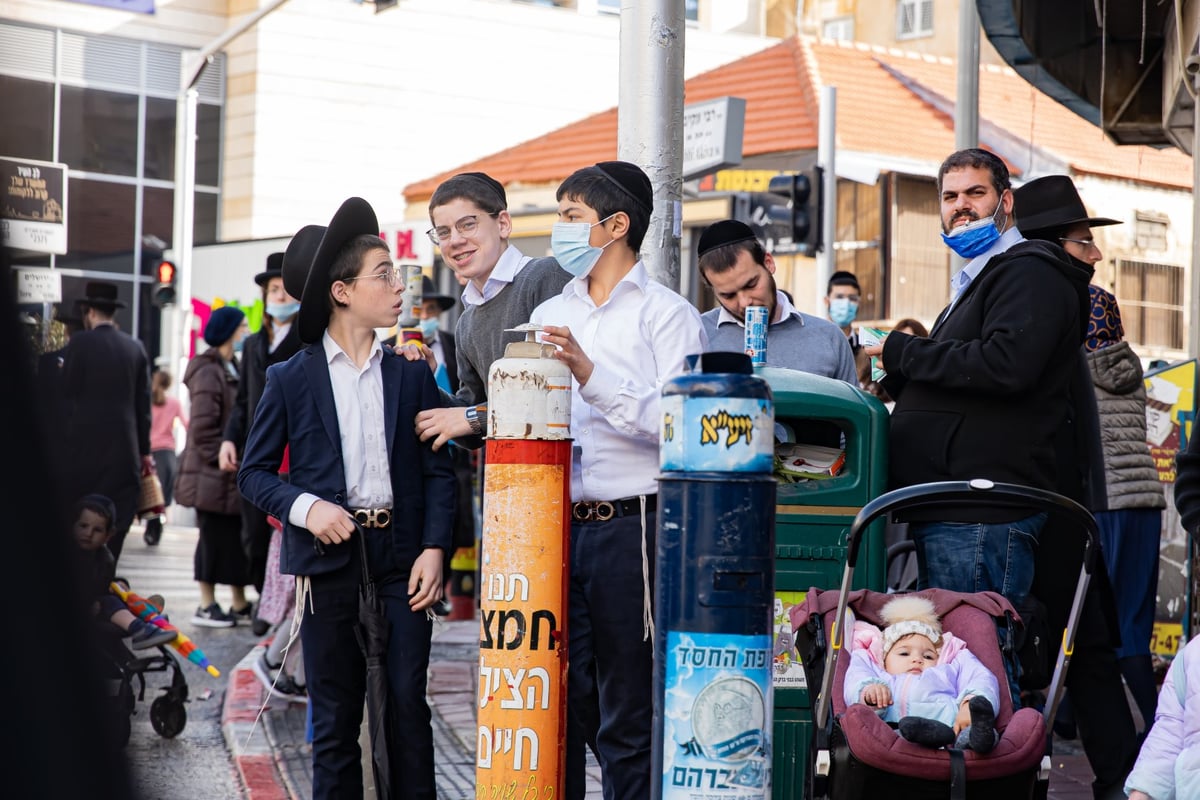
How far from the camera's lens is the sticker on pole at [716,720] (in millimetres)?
3379

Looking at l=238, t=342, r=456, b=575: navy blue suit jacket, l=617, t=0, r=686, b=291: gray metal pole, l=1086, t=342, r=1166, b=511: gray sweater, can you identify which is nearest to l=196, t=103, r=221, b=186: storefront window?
l=617, t=0, r=686, b=291: gray metal pole

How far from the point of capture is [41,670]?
2.85 ft

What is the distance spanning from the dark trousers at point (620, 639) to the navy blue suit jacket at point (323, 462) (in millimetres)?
695

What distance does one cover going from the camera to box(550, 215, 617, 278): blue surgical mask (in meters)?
4.53

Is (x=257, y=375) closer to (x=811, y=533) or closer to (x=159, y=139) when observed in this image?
(x=811, y=533)

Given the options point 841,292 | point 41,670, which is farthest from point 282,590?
point 41,670

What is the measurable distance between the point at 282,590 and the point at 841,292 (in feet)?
13.4

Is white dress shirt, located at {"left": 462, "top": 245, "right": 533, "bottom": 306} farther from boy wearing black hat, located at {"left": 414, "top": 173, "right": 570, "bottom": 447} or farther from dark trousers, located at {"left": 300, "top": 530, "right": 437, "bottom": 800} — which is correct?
dark trousers, located at {"left": 300, "top": 530, "right": 437, "bottom": 800}

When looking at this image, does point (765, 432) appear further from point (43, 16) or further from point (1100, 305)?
point (43, 16)

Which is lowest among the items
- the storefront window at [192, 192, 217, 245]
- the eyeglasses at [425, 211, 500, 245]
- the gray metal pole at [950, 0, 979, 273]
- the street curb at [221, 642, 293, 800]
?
the street curb at [221, 642, 293, 800]

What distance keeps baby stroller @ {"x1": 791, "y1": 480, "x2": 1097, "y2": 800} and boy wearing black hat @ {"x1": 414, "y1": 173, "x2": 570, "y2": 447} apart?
4.41 ft

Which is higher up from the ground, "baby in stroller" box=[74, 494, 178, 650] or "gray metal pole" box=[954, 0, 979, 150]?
"gray metal pole" box=[954, 0, 979, 150]

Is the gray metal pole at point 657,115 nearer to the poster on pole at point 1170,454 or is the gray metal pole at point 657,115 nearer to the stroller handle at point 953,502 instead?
the stroller handle at point 953,502

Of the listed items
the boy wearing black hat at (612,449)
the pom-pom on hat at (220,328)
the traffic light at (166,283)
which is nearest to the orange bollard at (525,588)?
the boy wearing black hat at (612,449)
